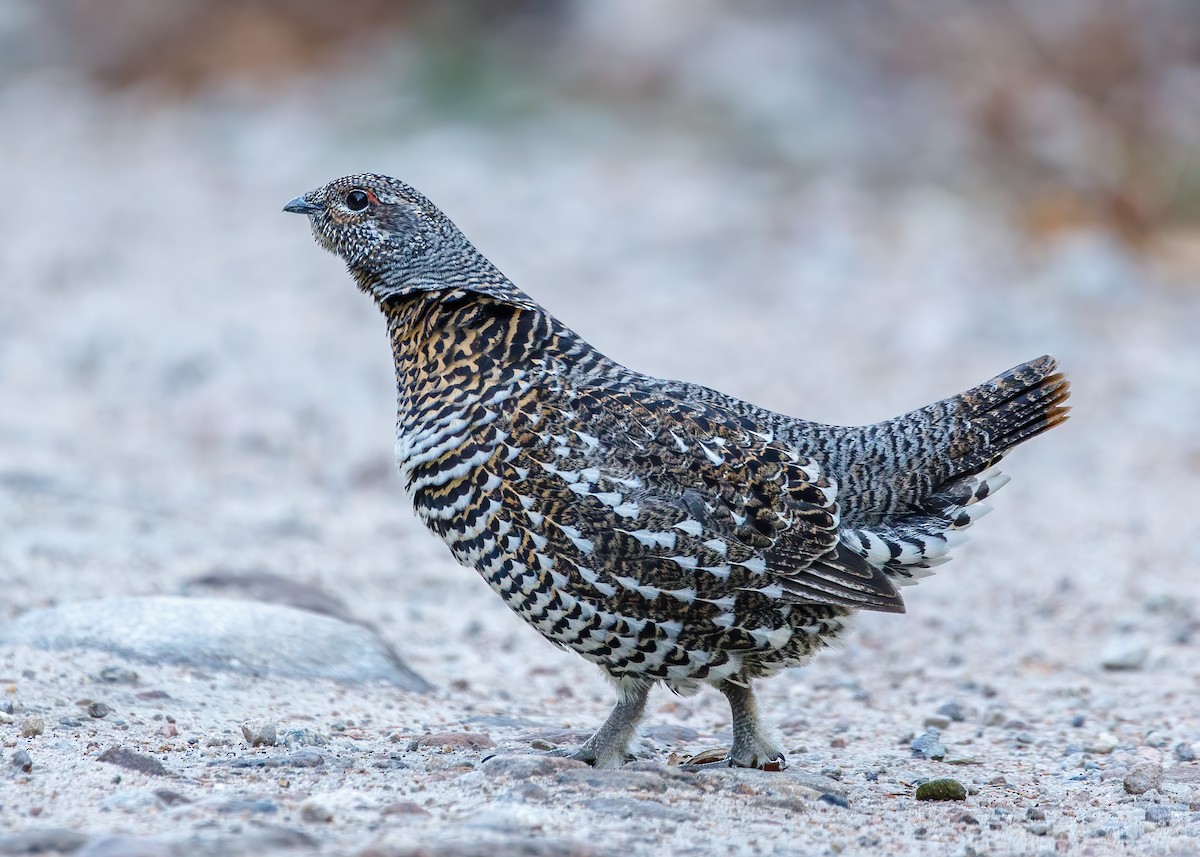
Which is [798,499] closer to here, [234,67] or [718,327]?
[718,327]

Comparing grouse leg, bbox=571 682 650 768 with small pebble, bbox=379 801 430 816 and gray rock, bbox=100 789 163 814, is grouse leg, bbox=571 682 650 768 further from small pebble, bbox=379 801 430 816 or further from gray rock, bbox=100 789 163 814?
gray rock, bbox=100 789 163 814

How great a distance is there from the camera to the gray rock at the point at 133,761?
4.48 metres

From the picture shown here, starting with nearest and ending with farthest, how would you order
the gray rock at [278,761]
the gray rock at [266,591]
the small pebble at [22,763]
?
the small pebble at [22,763], the gray rock at [278,761], the gray rock at [266,591]

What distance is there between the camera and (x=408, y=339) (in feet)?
18.2

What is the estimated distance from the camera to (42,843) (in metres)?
3.64

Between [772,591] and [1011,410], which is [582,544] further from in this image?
[1011,410]

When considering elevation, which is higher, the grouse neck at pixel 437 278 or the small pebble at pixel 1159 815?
the grouse neck at pixel 437 278

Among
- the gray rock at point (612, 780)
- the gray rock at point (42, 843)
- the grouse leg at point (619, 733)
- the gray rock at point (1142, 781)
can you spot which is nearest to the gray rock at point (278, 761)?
the gray rock at point (612, 780)

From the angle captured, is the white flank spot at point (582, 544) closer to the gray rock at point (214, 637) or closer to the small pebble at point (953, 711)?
the gray rock at point (214, 637)

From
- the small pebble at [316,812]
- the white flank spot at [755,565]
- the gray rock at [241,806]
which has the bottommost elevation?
the gray rock at [241,806]

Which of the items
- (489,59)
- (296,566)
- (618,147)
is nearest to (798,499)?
(296,566)

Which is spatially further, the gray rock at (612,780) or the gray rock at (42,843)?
the gray rock at (612,780)

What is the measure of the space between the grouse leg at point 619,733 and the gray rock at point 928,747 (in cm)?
119

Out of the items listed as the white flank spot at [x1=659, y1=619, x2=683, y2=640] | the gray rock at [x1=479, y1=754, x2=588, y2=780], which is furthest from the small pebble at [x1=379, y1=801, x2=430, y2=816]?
the white flank spot at [x1=659, y1=619, x2=683, y2=640]
